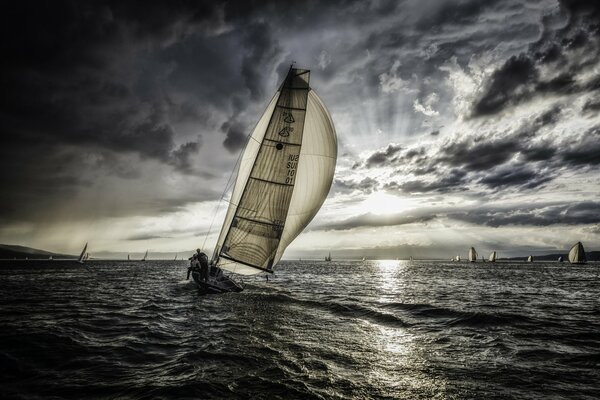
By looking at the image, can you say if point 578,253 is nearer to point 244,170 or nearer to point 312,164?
point 312,164

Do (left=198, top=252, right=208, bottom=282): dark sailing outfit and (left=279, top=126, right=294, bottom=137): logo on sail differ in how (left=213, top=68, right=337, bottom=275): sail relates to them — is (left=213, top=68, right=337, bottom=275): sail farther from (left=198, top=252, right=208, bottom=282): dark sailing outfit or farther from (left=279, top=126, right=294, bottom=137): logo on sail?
(left=198, top=252, right=208, bottom=282): dark sailing outfit

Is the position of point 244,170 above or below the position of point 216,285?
above

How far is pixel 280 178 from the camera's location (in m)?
19.4

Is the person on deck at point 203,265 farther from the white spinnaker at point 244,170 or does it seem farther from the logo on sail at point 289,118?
the logo on sail at point 289,118

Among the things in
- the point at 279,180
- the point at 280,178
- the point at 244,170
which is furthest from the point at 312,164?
the point at 244,170

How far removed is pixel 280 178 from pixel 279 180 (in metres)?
0.14

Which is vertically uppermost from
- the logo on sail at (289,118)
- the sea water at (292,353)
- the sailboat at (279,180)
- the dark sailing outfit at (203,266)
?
the logo on sail at (289,118)

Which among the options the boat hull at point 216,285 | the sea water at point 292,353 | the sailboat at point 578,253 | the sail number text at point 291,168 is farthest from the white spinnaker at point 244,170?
the sailboat at point 578,253

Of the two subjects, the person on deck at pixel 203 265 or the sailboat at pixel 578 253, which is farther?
the sailboat at pixel 578 253

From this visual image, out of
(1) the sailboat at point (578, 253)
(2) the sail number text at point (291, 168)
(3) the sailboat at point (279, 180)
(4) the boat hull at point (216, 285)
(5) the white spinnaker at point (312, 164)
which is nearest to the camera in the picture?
(2) the sail number text at point (291, 168)

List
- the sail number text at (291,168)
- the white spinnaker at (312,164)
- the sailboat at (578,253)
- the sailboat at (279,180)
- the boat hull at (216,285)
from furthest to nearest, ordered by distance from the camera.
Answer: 1. the sailboat at (578,253)
2. the white spinnaker at (312,164)
3. the boat hull at (216,285)
4. the sailboat at (279,180)
5. the sail number text at (291,168)

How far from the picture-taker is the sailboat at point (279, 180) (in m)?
19.4

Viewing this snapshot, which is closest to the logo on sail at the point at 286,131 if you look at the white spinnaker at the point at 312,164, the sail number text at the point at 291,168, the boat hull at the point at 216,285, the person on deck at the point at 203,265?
the white spinnaker at the point at 312,164

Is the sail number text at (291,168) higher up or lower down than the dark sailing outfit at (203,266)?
higher up
